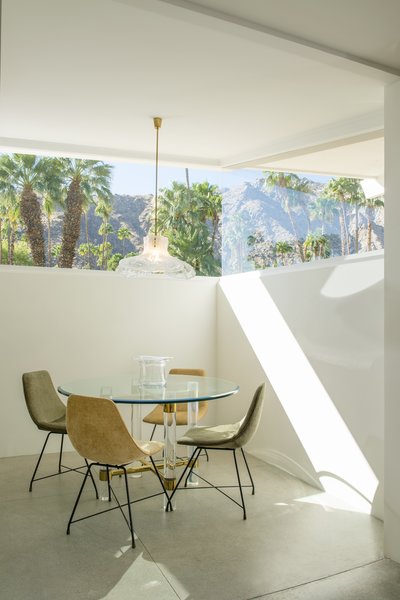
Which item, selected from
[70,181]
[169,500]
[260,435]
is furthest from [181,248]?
[169,500]

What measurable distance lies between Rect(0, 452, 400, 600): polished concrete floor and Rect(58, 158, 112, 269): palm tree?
38.6 ft

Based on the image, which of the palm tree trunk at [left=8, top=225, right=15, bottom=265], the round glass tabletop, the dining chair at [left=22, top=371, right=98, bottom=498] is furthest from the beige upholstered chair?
the palm tree trunk at [left=8, top=225, right=15, bottom=265]

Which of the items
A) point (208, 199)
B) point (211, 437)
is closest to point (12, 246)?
point (208, 199)

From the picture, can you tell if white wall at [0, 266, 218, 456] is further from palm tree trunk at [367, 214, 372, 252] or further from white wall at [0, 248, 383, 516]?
palm tree trunk at [367, 214, 372, 252]

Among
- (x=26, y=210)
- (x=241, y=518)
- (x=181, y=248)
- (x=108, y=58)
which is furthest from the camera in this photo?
(x=181, y=248)

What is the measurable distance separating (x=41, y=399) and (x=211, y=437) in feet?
4.83

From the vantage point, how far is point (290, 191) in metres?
4.84

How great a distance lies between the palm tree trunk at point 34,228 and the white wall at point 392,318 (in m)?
12.8

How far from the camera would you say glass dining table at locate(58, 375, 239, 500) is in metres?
3.60

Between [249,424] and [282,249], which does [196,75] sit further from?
[249,424]

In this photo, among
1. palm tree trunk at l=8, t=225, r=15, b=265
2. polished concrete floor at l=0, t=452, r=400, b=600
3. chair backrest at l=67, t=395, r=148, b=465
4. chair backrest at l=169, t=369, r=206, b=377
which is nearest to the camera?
polished concrete floor at l=0, t=452, r=400, b=600

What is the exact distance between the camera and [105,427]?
3.32 meters

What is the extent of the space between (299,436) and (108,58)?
10.4 feet

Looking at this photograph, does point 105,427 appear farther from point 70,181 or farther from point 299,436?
point 70,181
